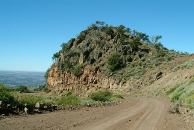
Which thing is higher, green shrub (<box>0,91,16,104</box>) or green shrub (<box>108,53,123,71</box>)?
green shrub (<box>108,53,123,71</box>)

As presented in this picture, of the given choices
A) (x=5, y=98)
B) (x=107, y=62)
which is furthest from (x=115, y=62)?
(x=5, y=98)

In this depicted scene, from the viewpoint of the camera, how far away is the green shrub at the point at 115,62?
286 ft

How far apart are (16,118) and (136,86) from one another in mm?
55321

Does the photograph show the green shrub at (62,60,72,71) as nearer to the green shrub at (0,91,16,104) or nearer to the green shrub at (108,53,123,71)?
the green shrub at (108,53,123,71)

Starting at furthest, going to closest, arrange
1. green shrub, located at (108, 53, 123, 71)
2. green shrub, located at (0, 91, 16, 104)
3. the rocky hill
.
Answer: green shrub, located at (108, 53, 123, 71) < the rocky hill < green shrub, located at (0, 91, 16, 104)

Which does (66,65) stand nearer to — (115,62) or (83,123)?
(115,62)

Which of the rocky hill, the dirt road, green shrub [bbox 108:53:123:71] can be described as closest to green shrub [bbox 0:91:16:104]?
the dirt road

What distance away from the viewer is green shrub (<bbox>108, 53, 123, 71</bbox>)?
87.1 m

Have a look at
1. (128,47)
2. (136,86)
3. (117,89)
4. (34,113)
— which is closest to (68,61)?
(128,47)

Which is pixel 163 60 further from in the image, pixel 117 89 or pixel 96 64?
pixel 96 64

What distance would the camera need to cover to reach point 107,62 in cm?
8950

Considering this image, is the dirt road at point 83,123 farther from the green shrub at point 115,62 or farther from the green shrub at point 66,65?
the green shrub at point 66,65

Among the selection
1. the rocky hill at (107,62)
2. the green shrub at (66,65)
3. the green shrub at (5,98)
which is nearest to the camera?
the green shrub at (5,98)

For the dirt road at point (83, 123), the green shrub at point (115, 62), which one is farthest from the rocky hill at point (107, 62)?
the dirt road at point (83, 123)
